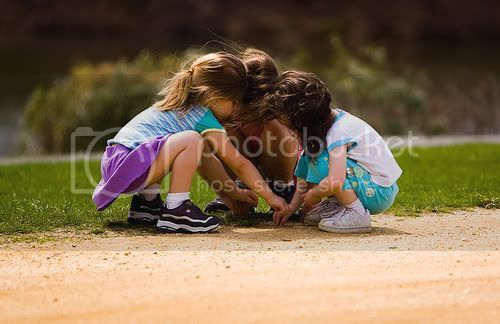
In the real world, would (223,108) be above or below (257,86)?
below

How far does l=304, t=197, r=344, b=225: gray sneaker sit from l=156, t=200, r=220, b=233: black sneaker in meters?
0.61

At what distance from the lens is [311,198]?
522 centimetres

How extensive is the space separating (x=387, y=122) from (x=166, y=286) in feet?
33.9

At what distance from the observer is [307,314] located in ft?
12.1

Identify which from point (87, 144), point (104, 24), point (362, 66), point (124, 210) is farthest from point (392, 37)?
point (124, 210)

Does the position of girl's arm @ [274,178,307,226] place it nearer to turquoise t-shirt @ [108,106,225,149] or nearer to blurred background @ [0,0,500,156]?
turquoise t-shirt @ [108,106,225,149]

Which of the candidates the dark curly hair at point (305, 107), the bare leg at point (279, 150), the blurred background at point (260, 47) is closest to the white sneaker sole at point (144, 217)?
the bare leg at point (279, 150)

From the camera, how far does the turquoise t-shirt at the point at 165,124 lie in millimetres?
5234

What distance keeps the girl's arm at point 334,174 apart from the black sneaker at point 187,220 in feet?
2.12

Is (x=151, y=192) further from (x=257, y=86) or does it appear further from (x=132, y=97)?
(x=132, y=97)

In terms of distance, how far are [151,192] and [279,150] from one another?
33.5 inches

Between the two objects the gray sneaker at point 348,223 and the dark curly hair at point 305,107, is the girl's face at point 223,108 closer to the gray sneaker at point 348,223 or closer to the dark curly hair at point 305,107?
the dark curly hair at point 305,107

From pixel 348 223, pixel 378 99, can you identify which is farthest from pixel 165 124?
pixel 378 99

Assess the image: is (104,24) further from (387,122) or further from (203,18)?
(387,122)
